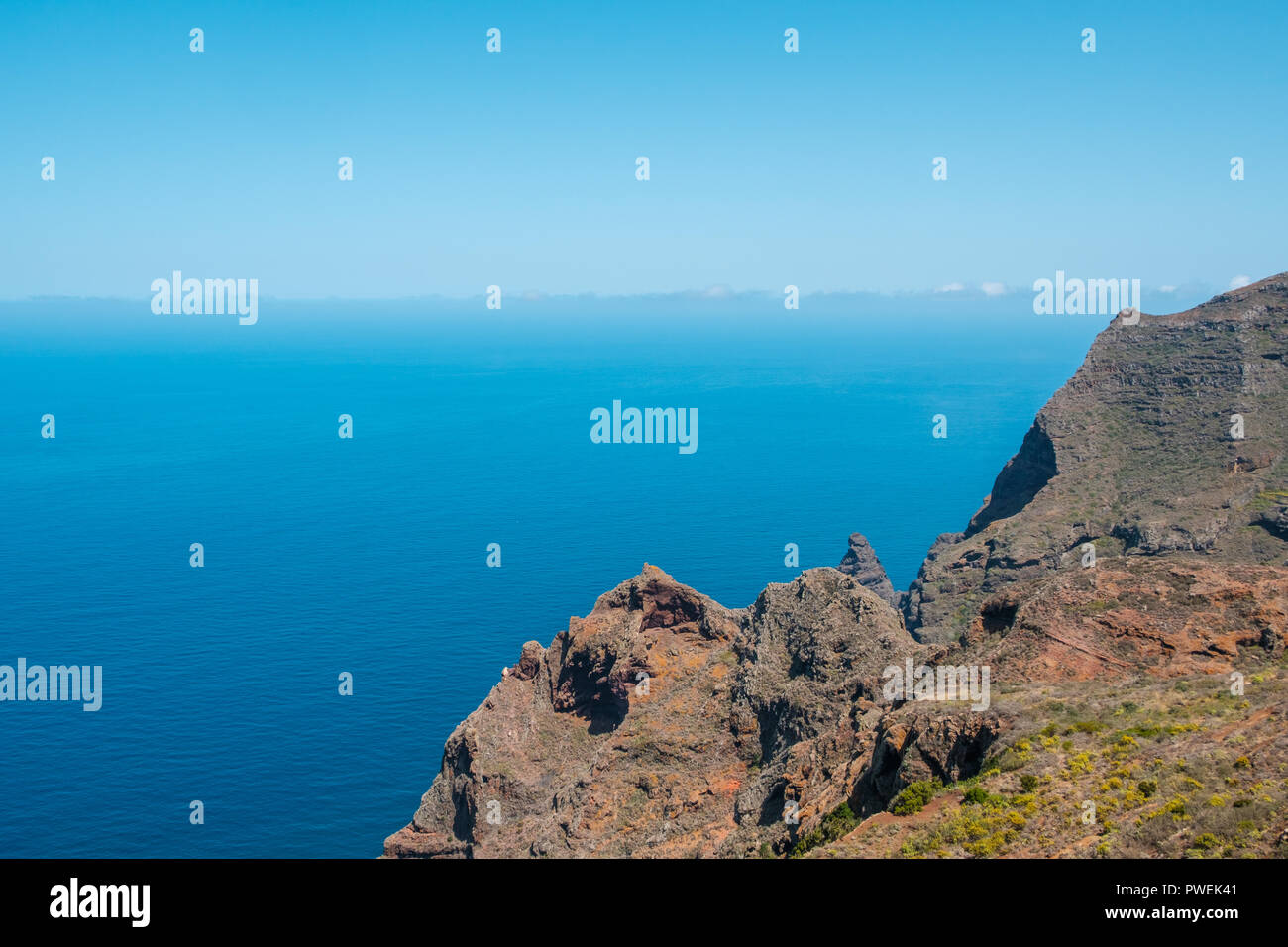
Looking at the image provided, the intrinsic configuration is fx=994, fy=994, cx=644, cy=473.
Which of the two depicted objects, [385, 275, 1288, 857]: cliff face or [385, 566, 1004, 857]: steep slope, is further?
[385, 566, 1004, 857]: steep slope

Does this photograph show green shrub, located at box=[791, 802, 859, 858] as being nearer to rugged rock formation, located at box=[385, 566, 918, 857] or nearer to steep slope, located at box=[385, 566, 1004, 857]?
steep slope, located at box=[385, 566, 1004, 857]

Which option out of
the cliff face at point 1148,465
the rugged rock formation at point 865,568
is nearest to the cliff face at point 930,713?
the cliff face at point 1148,465

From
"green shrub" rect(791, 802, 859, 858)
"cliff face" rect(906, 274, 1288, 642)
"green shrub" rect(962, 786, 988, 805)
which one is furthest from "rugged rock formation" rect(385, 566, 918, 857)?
"cliff face" rect(906, 274, 1288, 642)

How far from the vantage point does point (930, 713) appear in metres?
36.0

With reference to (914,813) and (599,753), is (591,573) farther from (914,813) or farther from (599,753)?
(914,813)

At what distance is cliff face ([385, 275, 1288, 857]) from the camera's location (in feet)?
96.4

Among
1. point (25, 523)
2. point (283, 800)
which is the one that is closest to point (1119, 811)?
point (283, 800)

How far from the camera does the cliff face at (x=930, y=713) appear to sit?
96.4 feet

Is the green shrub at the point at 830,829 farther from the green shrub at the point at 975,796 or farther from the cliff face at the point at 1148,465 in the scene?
the cliff face at the point at 1148,465

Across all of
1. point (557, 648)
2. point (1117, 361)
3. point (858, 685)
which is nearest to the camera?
point (858, 685)

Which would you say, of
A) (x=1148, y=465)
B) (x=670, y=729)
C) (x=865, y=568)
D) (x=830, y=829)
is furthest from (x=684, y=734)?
(x=865, y=568)

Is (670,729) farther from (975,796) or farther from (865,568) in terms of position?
(865,568)

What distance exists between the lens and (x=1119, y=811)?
27.8m
